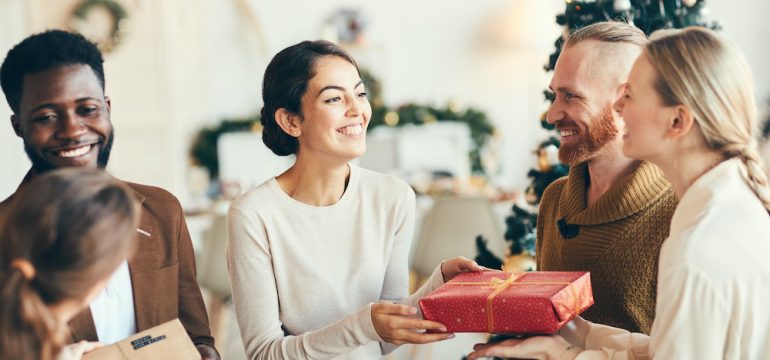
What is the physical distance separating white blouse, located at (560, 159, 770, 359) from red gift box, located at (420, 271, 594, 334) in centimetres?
20

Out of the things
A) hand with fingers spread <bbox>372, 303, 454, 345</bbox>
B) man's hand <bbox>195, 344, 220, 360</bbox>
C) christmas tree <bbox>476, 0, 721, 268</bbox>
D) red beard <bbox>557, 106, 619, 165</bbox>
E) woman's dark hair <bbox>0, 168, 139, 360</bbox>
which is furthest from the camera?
christmas tree <bbox>476, 0, 721, 268</bbox>

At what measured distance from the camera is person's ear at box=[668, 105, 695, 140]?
4.39 feet

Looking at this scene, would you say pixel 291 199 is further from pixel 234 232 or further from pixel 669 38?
pixel 669 38

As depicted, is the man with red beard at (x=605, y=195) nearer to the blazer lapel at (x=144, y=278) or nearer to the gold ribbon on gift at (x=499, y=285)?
the gold ribbon on gift at (x=499, y=285)

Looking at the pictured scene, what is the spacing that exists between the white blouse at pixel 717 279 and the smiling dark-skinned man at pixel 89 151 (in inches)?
39.6

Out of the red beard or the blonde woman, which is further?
the red beard

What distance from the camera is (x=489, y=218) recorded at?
4.37 m

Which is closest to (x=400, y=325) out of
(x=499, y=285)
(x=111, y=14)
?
(x=499, y=285)

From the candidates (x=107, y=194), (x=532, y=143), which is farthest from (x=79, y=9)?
(x=107, y=194)

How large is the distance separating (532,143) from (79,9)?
16.0 feet

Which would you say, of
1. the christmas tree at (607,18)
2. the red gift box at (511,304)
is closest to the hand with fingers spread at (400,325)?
the red gift box at (511,304)

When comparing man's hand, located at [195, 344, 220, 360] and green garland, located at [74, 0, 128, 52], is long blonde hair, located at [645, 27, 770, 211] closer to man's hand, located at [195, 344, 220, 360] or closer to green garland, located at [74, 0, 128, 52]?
man's hand, located at [195, 344, 220, 360]

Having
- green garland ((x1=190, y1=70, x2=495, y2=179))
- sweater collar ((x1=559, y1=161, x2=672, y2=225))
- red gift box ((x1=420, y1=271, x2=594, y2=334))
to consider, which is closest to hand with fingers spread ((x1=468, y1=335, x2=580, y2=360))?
red gift box ((x1=420, y1=271, x2=594, y2=334))

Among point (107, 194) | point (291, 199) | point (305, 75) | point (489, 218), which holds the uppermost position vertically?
point (305, 75)
